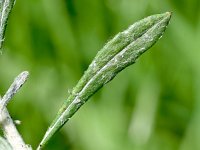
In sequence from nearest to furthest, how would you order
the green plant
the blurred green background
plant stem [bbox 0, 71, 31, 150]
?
1. plant stem [bbox 0, 71, 31, 150]
2. the green plant
3. the blurred green background

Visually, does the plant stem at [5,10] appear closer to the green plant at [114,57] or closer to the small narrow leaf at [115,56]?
the green plant at [114,57]

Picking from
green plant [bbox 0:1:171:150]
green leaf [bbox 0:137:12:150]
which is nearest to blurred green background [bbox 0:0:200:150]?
green plant [bbox 0:1:171:150]

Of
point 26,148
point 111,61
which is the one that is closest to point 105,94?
point 111,61

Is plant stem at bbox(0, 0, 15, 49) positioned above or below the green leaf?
above

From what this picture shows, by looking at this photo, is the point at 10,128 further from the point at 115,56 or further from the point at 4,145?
the point at 115,56

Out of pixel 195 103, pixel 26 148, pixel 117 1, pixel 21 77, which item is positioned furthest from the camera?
pixel 117 1

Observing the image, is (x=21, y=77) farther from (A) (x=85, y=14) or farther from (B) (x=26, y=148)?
(A) (x=85, y=14)

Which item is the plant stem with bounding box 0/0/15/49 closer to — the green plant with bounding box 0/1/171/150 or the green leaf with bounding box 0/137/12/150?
the green plant with bounding box 0/1/171/150

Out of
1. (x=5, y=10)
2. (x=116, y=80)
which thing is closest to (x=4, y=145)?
(x=5, y=10)
